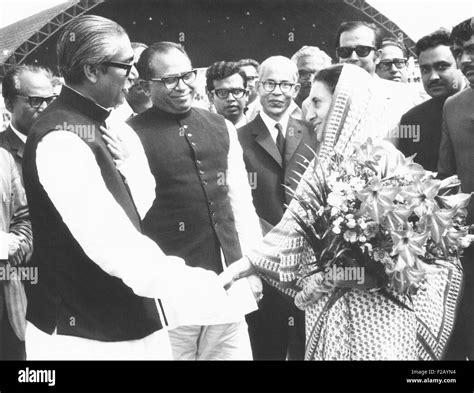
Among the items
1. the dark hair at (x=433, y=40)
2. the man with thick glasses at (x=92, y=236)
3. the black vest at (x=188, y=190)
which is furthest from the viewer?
the dark hair at (x=433, y=40)

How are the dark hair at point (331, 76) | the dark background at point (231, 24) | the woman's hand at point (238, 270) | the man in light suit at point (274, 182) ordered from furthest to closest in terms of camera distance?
the dark background at point (231, 24), the man in light suit at point (274, 182), the woman's hand at point (238, 270), the dark hair at point (331, 76)

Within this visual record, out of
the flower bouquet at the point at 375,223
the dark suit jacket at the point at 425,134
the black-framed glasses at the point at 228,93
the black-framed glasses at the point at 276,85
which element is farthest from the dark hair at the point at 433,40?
the flower bouquet at the point at 375,223

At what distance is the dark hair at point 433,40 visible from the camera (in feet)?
16.0

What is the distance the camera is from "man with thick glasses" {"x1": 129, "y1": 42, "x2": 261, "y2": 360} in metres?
4.44

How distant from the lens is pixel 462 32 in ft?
15.4

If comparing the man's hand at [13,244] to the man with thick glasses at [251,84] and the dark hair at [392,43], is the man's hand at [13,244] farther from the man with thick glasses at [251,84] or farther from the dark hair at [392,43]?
the dark hair at [392,43]

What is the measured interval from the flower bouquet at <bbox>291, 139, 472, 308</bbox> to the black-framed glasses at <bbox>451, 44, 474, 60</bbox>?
1.01 meters

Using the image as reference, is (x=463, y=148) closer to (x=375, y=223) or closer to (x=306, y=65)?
(x=306, y=65)

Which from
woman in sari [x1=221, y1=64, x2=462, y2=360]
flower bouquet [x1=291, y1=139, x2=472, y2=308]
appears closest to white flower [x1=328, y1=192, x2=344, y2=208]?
flower bouquet [x1=291, y1=139, x2=472, y2=308]

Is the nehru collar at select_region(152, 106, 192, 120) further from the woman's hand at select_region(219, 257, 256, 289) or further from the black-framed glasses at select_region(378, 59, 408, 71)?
the black-framed glasses at select_region(378, 59, 408, 71)

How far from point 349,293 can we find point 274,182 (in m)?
1.00

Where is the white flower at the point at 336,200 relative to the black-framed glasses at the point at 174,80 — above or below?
below

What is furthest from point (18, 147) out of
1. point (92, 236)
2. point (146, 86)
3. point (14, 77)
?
point (92, 236)
